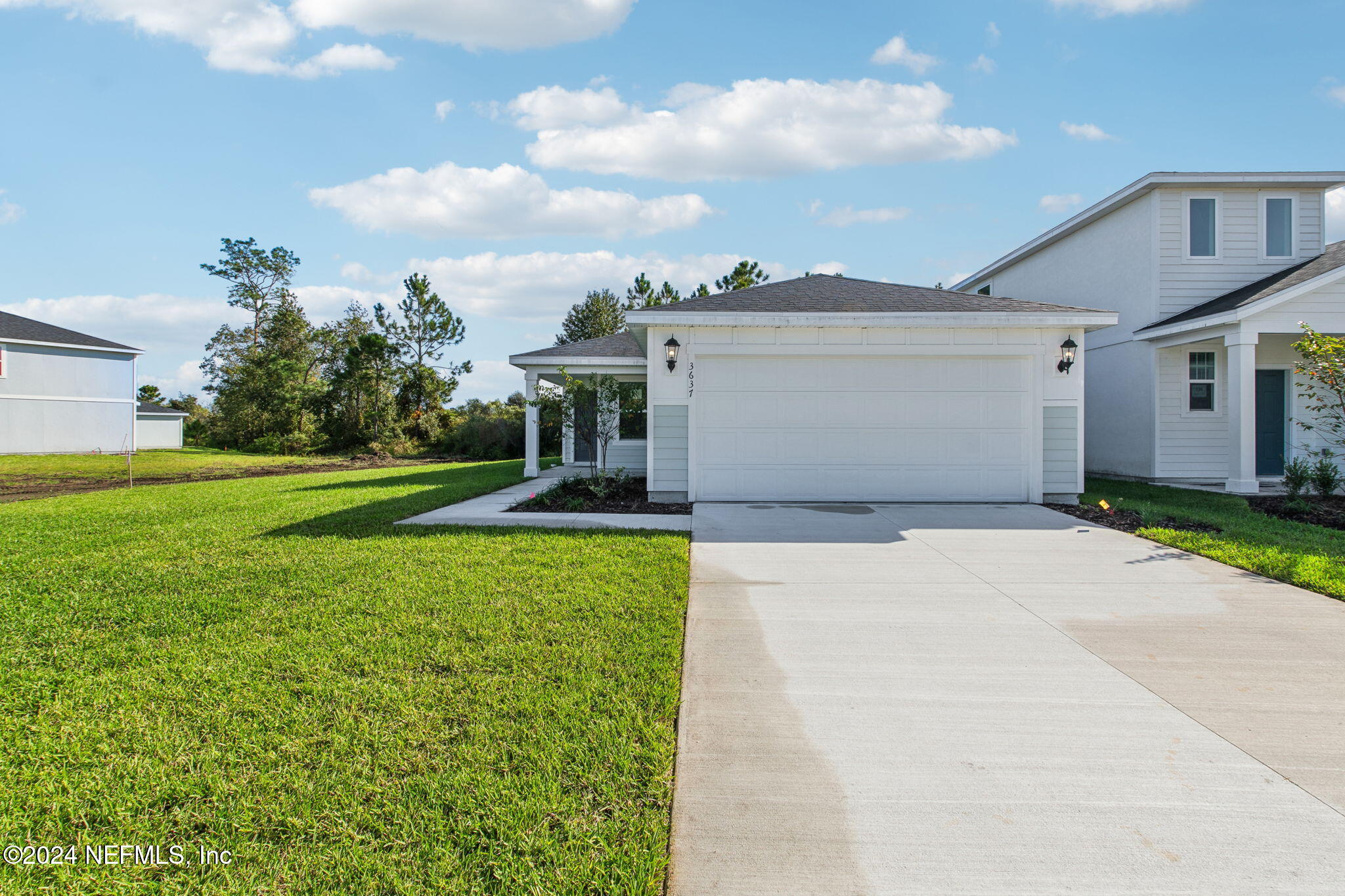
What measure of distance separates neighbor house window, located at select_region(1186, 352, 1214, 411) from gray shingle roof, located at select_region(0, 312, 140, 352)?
3351 centimetres

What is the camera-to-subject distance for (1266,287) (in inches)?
439

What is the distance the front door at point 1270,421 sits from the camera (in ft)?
39.4

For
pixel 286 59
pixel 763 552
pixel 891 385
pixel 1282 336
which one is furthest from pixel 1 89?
pixel 1282 336

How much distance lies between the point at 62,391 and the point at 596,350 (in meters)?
22.1

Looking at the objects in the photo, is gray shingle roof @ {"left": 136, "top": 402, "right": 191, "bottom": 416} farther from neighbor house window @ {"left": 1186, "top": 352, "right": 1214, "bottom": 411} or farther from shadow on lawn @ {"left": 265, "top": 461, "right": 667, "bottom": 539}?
neighbor house window @ {"left": 1186, "top": 352, "right": 1214, "bottom": 411}

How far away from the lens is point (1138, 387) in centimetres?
1264

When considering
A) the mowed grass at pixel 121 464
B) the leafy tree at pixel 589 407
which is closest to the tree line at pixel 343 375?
the mowed grass at pixel 121 464

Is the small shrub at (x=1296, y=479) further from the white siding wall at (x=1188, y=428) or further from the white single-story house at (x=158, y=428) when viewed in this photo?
the white single-story house at (x=158, y=428)

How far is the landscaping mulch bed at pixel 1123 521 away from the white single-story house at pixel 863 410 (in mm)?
496

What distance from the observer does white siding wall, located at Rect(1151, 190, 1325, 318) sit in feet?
39.7

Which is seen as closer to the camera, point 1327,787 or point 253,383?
point 1327,787

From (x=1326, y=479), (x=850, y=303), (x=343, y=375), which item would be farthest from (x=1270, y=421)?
(x=343, y=375)

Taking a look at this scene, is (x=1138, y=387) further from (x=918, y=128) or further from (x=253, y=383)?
(x=253, y=383)

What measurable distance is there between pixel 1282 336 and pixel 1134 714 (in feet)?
43.1
